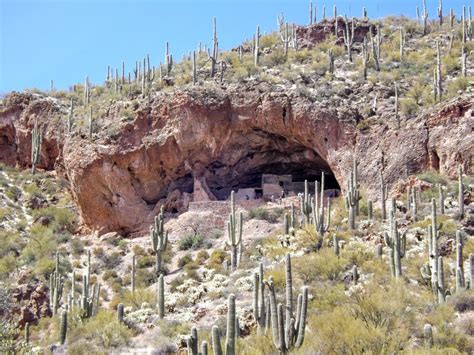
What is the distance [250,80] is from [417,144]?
8590 millimetres

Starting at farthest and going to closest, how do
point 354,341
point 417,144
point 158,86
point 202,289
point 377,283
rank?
point 158,86, point 417,144, point 202,289, point 377,283, point 354,341

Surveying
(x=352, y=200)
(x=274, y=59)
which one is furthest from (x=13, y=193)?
(x=352, y=200)

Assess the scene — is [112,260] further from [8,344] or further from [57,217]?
[8,344]

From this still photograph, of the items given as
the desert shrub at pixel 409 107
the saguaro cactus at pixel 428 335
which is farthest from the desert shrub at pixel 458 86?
the saguaro cactus at pixel 428 335

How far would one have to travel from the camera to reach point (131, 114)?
30.5m

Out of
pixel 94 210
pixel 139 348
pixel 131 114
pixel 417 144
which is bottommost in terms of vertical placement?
pixel 139 348

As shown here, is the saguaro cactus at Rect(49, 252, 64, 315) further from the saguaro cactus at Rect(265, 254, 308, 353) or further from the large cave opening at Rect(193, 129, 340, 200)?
the saguaro cactus at Rect(265, 254, 308, 353)

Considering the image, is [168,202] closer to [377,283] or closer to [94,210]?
[94,210]

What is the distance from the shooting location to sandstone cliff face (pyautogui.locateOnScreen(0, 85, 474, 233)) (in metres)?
28.2

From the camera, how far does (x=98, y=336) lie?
1734 centimetres

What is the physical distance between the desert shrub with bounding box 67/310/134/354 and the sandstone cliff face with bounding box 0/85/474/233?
1129 cm

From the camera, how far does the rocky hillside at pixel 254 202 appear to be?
15.7 metres

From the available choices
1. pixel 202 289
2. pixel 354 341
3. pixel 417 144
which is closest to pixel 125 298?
pixel 202 289

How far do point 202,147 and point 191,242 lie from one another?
17.2 ft
